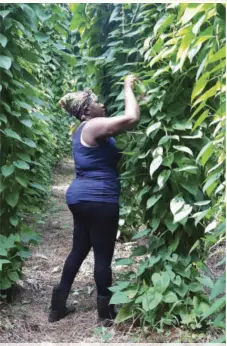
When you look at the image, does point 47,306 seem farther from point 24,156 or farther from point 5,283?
point 24,156

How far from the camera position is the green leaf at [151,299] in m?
1.85

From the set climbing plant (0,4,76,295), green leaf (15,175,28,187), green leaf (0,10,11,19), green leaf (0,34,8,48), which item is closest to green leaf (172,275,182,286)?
climbing plant (0,4,76,295)

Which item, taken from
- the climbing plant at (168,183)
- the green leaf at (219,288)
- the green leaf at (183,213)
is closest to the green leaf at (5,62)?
the climbing plant at (168,183)

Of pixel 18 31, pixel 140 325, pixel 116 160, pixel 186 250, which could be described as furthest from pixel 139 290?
pixel 18 31

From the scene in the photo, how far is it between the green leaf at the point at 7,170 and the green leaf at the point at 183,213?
32.5 inches

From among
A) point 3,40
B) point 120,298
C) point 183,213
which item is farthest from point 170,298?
point 3,40

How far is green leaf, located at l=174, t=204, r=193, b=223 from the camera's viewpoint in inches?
69.1

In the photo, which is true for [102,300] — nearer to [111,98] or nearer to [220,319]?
[220,319]

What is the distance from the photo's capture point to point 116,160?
222 centimetres

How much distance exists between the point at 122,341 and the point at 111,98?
142 cm

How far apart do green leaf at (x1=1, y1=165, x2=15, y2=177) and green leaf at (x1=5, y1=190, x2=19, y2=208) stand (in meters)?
0.14

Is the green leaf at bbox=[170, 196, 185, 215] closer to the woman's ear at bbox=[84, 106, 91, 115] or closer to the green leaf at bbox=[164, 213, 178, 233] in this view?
the green leaf at bbox=[164, 213, 178, 233]

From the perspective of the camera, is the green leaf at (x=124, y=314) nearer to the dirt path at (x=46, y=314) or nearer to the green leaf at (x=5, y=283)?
the dirt path at (x=46, y=314)

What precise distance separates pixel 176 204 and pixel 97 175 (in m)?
0.50
